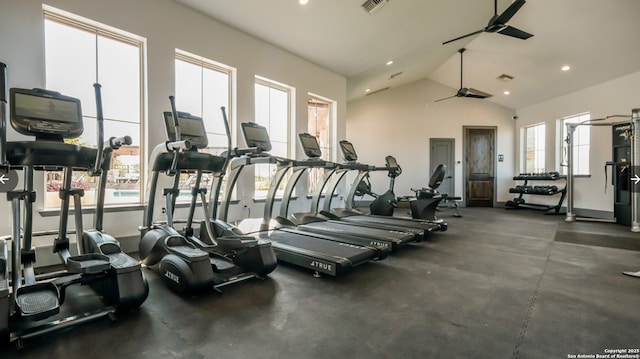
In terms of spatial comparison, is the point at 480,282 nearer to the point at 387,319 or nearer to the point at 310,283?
the point at 387,319

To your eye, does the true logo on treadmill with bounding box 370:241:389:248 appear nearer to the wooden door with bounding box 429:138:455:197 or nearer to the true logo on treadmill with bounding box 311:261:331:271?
the true logo on treadmill with bounding box 311:261:331:271

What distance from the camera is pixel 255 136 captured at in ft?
14.0

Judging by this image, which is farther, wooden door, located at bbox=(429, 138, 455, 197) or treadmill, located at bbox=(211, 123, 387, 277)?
wooden door, located at bbox=(429, 138, 455, 197)

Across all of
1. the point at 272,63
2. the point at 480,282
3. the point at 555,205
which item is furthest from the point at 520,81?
the point at 480,282

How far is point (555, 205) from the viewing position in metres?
8.72

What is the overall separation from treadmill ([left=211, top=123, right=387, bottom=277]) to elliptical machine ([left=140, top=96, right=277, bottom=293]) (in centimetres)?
38

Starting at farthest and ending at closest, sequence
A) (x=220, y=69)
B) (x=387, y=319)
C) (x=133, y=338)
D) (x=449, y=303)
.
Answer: (x=220, y=69)
(x=449, y=303)
(x=387, y=319)
(x=133, y=338)

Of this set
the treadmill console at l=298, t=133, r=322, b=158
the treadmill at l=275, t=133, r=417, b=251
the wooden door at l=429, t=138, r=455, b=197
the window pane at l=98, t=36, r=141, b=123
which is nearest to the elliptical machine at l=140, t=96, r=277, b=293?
the window pane at l=98, t=36, r=141, b=123

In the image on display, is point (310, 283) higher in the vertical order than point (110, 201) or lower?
lower

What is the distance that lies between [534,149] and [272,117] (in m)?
8.30

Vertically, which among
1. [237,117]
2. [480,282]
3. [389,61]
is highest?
[389,61]

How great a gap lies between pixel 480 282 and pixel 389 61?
5857 millimetres

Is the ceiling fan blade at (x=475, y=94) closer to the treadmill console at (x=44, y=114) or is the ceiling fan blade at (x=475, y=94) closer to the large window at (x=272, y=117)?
the large window at (x=272, y=117)

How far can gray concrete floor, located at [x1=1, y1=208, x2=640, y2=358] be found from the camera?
5.93 feet
